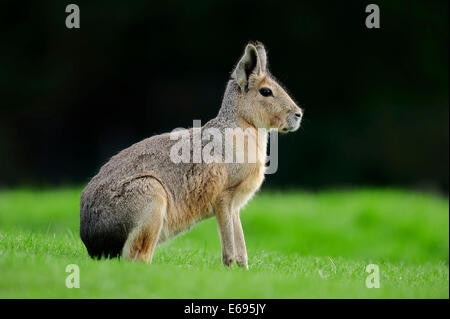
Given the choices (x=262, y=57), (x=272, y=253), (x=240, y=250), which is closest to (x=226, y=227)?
(x=240, y=250)

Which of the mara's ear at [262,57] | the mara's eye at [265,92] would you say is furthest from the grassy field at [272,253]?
the mara's ear at [262,57]

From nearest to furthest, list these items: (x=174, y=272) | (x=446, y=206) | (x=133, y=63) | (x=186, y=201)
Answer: (x=174, y=272)
(x=186, y=201)
(x=446, y=206)
(x=133, y=63)

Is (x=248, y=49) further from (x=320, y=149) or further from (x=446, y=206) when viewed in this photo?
(x=320, y=149)

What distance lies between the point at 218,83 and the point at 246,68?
12226 millimetres

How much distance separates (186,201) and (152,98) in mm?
13297

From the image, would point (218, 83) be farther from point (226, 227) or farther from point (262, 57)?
point (226, 227)

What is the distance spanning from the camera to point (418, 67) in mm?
20719

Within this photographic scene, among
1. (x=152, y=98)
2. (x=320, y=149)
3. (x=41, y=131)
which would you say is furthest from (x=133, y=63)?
(x=320, y=149)

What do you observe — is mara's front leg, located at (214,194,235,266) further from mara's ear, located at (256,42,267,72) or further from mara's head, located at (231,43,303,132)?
mara's ear, located at (256,42,267,72)

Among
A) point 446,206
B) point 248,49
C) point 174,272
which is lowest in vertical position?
point 446,206

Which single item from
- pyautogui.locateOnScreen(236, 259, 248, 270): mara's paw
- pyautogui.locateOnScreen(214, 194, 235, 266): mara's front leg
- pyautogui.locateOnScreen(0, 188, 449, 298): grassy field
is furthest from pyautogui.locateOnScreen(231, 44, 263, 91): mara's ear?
pyautogui.locateOnScreen(0, 188, 449, 298): grassy field

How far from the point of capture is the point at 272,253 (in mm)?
9602
